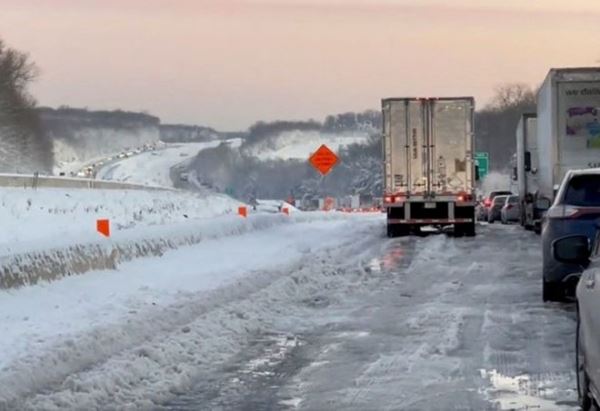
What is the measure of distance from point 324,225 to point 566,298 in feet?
70.5

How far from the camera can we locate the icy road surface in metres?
8.19

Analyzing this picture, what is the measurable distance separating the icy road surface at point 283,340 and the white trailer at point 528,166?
15.6 metres

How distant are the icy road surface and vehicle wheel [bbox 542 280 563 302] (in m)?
0.21

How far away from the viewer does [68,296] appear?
12648 mm

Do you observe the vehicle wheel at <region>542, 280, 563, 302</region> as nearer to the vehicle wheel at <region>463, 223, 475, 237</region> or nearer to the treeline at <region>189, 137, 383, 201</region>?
the vehicle wheel at <region>463, 223, 475, 237</region>

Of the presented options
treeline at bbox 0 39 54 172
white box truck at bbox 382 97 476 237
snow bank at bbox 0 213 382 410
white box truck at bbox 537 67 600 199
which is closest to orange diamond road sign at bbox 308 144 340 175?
white box truck at bbox 382 97 476 237

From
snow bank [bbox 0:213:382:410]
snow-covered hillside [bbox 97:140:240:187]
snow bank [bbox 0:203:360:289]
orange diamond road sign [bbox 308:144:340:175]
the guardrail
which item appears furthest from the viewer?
snow-covered hillside [bbox 97:140:240:187]

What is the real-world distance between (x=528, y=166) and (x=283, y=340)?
24893 mm

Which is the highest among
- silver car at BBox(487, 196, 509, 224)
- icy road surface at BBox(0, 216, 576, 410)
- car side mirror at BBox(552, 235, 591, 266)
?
car side mirror at BBox(552, 235, 591, 266)

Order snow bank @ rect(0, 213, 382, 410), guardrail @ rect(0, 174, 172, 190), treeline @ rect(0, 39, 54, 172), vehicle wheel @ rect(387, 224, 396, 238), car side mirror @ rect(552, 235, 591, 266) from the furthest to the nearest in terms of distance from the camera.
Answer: treeline @ rect(0, 39, 54, 172) < guardrail @ rect(0, 174, 172, 190) < vehicle wheel @ rect(387, 224, 396, 238) < snow bank @ rect(0, 213, 382, 410) < car side mirror @ rect(552, 235, 591, 266)

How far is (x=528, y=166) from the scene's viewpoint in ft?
113

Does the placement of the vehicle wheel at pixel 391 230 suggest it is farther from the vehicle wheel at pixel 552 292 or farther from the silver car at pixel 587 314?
the silver car at pixel 587 314

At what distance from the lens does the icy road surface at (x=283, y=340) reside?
8.19 m

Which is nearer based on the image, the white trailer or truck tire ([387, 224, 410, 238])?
truck tire ([387, 224, 410, 238])
